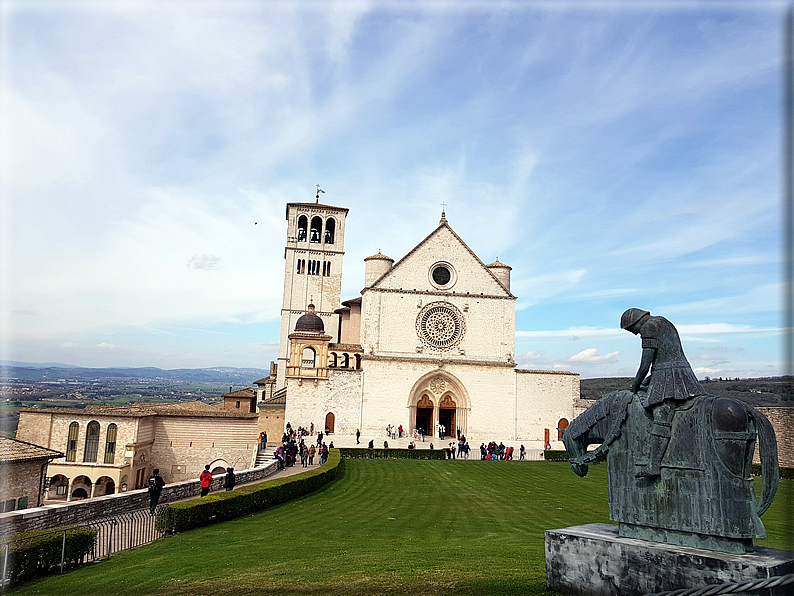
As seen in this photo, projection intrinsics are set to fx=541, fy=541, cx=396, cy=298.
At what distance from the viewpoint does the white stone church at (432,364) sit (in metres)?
39.4

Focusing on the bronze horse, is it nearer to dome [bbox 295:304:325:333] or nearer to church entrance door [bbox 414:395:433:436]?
church entrance door [bbox 414:395:433:436]

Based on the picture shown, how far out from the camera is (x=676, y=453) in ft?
17.9

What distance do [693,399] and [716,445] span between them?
477 millimetres

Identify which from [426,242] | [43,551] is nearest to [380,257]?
[426,242]

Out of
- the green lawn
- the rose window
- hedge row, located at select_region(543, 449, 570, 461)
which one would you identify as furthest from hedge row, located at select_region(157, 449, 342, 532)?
the rose window

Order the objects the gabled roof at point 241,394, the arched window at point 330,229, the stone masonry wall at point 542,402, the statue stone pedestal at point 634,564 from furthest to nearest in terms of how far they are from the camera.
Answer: the arched window at point 330,229 < the gabled roof at point 241,394 < the stone masonry wall at point 542,402 < the statue stone pedestal at point 634,564

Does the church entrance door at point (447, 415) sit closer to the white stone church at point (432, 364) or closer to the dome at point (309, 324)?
the white stone church at point (432, 364)

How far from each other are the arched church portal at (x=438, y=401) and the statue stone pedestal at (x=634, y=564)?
34.8 metres

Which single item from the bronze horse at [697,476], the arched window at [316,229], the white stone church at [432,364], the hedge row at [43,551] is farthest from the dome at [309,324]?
the bronze horse at [697,476]

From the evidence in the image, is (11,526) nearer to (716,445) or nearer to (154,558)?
(154,558)

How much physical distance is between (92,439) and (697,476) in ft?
97.0

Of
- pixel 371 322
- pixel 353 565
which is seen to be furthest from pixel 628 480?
pixel 371 322

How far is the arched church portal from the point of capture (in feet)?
134

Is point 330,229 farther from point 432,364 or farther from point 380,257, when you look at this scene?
point 432,364
